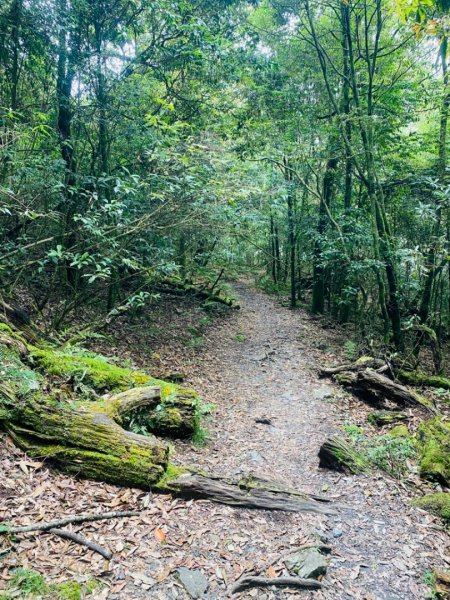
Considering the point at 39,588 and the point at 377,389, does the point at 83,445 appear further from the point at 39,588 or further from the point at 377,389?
the point at 377,389

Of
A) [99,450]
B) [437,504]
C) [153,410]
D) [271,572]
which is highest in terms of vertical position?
[99,450]

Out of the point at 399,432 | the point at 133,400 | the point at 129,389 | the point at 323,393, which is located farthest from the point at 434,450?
the point at 129,389

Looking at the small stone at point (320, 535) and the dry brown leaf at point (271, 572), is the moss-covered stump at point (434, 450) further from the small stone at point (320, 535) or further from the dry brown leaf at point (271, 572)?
the dry brown leaf at point (271, 572)

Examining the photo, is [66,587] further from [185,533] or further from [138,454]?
[138,454]

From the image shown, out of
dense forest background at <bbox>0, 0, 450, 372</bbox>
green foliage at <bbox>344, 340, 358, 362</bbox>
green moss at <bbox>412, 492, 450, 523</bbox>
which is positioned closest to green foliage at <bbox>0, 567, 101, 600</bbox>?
green moss at <bbox>412, 492, 450, 523</bbox>

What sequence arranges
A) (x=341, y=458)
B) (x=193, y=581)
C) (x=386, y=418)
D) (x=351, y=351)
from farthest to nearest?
(x=351, y=351) → (x=386, y=418) → (x=341, y=458) → (x=193, y=581)

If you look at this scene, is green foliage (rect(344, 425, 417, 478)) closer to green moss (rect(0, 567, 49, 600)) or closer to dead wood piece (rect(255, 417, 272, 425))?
dead wood piece (rect(255, 417, 272, 425))

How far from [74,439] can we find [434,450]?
4.86 m

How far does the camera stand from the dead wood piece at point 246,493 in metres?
3.93

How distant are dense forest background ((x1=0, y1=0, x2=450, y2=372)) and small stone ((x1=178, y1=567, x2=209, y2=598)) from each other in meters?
4.15

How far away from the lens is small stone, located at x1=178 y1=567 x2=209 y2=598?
279 cm

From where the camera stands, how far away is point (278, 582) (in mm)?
2979

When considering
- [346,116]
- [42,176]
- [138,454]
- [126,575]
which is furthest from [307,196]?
[126,575]

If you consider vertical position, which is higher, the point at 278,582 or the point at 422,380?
the point at 422,380
